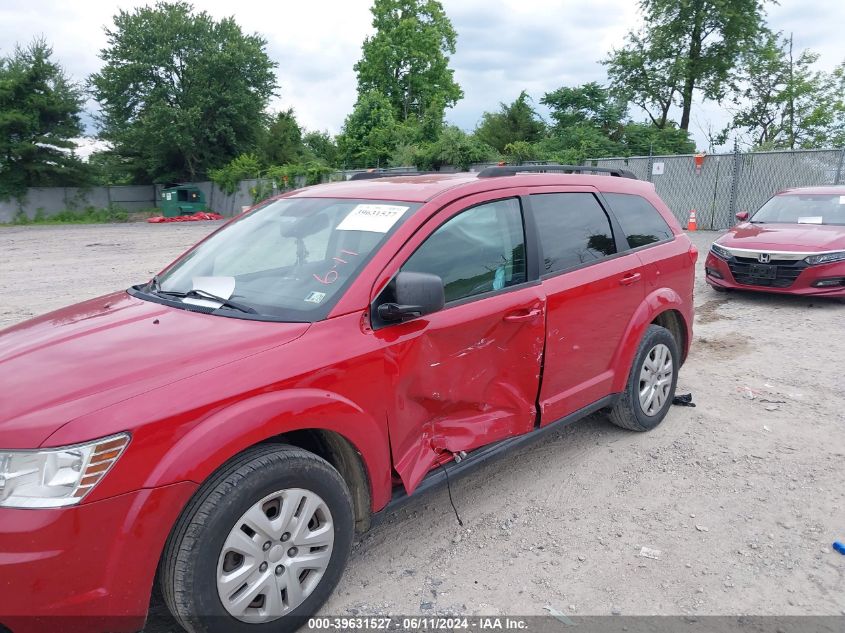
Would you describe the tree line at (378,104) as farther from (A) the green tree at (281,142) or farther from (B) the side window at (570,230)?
(B) the side window at (570,230)

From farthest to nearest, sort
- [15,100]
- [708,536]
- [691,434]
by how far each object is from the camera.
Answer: [15,100], [691,434], [708,536]

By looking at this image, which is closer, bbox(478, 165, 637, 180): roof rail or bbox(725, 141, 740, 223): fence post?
bbox(478, 165, 637, 180): roof rail

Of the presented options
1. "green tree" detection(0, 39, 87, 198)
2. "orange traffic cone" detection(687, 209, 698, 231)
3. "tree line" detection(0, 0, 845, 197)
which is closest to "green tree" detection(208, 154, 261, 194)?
"tree line" detection(0, 0, 845, 197)

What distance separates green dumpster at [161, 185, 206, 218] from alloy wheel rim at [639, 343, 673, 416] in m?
37.0

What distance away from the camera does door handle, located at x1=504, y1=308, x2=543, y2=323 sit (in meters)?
3.37

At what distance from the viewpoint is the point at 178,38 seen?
40.6 m

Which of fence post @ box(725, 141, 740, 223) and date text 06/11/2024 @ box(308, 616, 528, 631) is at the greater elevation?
fence post @ box(725, 141, 740, 223)

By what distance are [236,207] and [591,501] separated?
124 ft

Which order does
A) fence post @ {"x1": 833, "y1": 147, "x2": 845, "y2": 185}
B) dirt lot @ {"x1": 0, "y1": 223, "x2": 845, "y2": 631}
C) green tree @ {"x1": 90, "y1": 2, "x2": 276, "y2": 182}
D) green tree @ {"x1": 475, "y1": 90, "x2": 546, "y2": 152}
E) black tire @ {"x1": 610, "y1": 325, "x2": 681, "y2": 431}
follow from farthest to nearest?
green tree @ {"x1": 90, "y1": 2, "x2": 276, "y2": 182}, green tree @ {"x1": 475, "y1": 90, "x2": 546, "y2": 152}, fence post @ {"x1": 833, "y1": 147, "x2": 845, "y2": 185}, black tire @ {"x1": 610, "y1": 325, "x2": 681, "y2": 431}, dirt lot @ {"x1": 0, "y1": 223, "x2": 845, "y2": 631}

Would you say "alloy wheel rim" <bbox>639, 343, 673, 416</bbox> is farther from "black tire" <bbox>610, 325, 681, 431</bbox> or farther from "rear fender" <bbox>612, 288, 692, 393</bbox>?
"rear fender" <bbox>612, 288, 692, 393</bbox>

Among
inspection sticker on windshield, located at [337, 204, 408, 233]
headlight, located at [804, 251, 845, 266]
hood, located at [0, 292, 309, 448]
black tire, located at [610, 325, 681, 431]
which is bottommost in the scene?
black tire, located at [610, 325, 681, 431]

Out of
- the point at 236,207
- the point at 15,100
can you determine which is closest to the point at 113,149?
the point at 15,100

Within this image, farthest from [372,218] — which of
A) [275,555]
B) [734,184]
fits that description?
[734,184]

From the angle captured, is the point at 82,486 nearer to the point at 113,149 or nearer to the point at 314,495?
the point at 314,495
